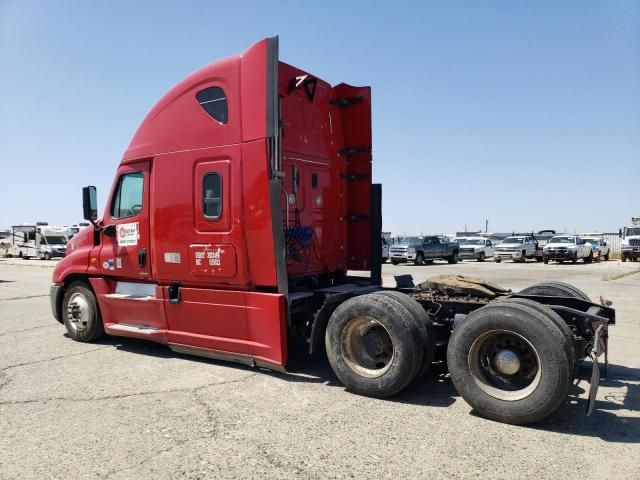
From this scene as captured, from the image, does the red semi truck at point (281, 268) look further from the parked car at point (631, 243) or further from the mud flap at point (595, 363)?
the parked car at point (631, 243)

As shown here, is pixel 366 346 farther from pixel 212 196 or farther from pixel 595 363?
pixel 212 196

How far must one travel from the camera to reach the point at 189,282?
19.5ft

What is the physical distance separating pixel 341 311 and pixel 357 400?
880mm

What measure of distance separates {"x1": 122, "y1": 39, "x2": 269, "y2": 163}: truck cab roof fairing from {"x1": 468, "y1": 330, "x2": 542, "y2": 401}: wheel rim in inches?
120

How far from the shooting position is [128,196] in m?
6.60

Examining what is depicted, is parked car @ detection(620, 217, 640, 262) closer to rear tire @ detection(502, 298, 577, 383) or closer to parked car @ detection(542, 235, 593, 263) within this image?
parked car @ detection(542, 235, 593, 263)

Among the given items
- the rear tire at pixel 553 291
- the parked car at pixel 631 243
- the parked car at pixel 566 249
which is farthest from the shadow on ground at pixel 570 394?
the parked car at pixel 631 243

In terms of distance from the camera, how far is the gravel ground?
3287mm

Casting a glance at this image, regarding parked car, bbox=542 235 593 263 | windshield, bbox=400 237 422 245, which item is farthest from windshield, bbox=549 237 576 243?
windshield, bbox=400 237 422 245

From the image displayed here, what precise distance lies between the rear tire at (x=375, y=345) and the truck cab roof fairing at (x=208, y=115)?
212 centimetres

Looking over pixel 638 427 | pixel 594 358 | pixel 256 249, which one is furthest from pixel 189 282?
pixel 638 427

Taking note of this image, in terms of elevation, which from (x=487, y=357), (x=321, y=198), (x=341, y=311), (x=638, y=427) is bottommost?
(x=638, y=427)

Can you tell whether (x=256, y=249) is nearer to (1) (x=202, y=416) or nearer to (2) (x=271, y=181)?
(2) (x=271, y=181)

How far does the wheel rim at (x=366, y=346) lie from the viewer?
4801mm
